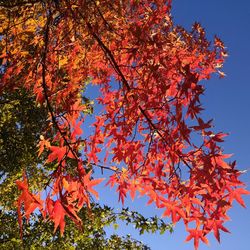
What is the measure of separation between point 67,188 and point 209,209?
55.3 inches

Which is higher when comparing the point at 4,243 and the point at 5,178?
the point at 5,178

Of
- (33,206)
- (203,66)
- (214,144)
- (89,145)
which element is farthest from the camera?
(203,66)

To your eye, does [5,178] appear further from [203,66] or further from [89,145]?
[203,66]

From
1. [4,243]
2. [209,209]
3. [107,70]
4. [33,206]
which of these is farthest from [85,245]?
[33,206]

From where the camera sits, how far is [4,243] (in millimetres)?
7930

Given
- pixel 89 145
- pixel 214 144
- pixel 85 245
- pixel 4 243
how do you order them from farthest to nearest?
pixel 85 245 < pixel 4 243 < pixel 89 145 < pixel 214 144

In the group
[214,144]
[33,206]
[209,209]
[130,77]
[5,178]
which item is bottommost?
[33,206]

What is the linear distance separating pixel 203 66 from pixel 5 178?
5463 millimetres

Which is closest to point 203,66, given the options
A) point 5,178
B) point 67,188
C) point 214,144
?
point 214,144

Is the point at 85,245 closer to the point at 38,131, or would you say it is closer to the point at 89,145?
the point at 38,131

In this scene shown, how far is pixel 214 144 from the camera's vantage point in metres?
3.54

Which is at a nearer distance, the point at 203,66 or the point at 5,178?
the point at 203,66

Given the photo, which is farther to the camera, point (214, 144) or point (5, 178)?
point (5, 178)

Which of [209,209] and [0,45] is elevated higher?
[0,45]
